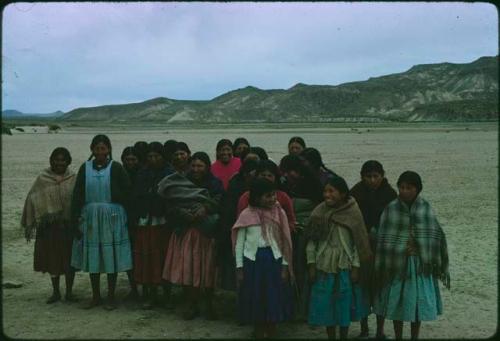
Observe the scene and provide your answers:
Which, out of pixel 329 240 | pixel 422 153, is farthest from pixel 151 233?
pixel 422 153

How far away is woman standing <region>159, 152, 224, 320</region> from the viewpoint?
5180mm

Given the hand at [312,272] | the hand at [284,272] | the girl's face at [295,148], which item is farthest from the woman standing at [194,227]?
the girl's face at [295,148]

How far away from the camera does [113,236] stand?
5.54m

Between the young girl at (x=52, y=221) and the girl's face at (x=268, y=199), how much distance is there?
→ 228 centimetres

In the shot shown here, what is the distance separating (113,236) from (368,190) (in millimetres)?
2565

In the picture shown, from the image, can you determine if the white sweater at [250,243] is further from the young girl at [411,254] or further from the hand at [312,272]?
the young girl at [411,254]

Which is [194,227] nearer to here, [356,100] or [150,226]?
[150,226]

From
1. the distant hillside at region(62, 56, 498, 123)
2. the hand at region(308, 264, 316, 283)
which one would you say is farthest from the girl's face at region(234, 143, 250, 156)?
the distant hillside at region(62, 56, 498, 123)

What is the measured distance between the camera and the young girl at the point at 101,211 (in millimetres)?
5480

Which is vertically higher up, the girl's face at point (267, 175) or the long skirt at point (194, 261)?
the girl's face at point (267, 175)

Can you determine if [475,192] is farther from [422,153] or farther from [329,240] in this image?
[422,153]

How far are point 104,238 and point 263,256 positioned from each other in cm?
179

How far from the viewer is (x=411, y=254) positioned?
4.44 meters

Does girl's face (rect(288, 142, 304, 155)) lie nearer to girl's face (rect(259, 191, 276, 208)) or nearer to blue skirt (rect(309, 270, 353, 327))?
girl's face (rect(259, 191, 276, 208))
